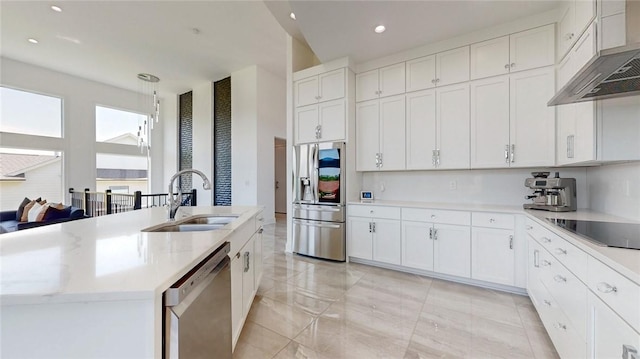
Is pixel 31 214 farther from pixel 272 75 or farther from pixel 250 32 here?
pixel 272 75

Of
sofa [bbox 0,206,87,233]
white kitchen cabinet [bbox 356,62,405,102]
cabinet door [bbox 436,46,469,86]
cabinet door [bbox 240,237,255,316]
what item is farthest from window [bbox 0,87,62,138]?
cabinet door [bbox 436,46,469,86]

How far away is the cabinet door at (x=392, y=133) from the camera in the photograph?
11.7ft

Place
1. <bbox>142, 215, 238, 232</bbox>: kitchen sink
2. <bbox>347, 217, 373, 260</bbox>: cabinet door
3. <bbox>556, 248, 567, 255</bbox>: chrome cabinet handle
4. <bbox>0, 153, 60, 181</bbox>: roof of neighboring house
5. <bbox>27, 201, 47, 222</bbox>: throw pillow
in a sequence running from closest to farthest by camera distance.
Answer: <bbox>556, 248, 567, 255</bbox>: chrome cabinet handle, <bbox>142, 215, 238, 232</bbox>: kitchen sink, <bbox>347, 217, 373, 260</bbox>: cabinet door, <bbox>27, 201, 47, 222</bbox>: throw pillow, <bbox>0, 153, 60, 181</bbox>: roof of neighboring house

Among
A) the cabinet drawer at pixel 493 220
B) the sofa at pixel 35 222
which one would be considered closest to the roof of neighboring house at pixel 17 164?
the sofa at pixel 35 222

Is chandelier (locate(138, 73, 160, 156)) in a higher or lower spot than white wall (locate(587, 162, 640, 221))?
higher

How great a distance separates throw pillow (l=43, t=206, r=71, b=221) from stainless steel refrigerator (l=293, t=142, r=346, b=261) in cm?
404

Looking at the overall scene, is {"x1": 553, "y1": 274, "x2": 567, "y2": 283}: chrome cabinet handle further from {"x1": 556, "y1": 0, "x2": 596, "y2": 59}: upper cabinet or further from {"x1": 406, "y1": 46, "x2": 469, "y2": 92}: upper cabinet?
{"x1": 406, "y1": 46, "x2": 469, "y2": 92}: upper cabinet

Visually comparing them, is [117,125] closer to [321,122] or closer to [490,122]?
[321,122]

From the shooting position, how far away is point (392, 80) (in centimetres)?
362

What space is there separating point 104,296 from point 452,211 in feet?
9.96

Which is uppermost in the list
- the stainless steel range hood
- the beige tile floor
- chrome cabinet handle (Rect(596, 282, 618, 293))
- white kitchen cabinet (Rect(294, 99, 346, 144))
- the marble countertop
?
white kitchen cabinet (Rect(294, 99, 346, 144))

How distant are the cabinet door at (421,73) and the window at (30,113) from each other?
321 inches

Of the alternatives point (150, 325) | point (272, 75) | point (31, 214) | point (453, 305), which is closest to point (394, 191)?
point (453, 305)

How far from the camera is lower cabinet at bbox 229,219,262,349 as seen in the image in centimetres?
169
